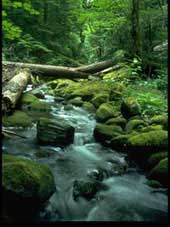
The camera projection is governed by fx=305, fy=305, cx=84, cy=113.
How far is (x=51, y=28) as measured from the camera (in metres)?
18.9

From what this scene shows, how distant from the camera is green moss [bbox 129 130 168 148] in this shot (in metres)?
6.21

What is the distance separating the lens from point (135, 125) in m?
7.88

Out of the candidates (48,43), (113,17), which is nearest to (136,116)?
(113,17)

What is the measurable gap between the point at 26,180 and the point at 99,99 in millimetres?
7166

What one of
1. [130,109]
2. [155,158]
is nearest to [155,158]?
[155,158]

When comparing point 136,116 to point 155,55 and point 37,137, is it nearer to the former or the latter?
point 37,137

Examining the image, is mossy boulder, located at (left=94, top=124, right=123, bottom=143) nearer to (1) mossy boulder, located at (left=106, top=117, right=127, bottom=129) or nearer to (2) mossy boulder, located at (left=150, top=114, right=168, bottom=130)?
(1) mossy boulder, located at (left=106, top=117, right=127, bottom=129)

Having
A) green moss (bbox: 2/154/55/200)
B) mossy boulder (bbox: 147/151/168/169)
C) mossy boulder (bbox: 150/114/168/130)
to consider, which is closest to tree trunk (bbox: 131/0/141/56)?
mossy boulder (bbox: 150/114/168/130)

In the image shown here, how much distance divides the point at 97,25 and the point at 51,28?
19.5 ft

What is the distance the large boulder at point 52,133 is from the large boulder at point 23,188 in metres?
2.48

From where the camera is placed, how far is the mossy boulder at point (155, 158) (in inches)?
234

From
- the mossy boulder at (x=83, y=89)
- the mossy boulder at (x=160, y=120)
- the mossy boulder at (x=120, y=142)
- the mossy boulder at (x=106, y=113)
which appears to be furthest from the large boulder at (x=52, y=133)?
the mossy boulder at (x=83, y=89)

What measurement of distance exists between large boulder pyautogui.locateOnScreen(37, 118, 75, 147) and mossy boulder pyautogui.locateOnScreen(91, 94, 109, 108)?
12.8 ft

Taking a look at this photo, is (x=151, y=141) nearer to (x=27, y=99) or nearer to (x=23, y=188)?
(x=23, y=188)
